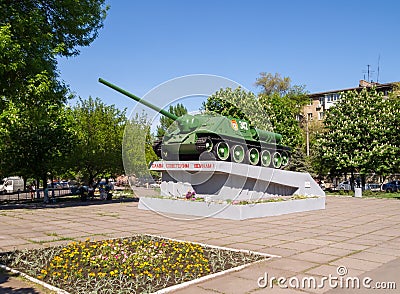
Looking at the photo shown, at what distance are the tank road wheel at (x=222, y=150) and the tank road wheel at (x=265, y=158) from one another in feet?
12.3

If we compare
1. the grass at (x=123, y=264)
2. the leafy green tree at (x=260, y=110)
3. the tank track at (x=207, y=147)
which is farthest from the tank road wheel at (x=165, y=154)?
the leafy green tree at (x=260, y=110)

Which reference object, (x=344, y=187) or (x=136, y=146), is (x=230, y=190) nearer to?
(x=136, y=146)

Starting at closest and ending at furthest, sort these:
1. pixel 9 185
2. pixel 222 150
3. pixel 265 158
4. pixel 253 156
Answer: pixel 222 150 < pixel 253 156 < pixel 265 158 < pixel 9 185

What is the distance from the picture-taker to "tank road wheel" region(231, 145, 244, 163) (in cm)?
1881

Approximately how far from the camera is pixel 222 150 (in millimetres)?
18031

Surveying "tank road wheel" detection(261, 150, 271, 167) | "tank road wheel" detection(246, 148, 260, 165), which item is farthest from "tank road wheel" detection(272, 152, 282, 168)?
"tank road wheel" detection(246, 148, 260, 165)

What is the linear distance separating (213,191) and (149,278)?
39.1 ft

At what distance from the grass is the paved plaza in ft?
1.54

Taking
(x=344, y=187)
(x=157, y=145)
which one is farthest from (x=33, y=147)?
(x=344, y=187)

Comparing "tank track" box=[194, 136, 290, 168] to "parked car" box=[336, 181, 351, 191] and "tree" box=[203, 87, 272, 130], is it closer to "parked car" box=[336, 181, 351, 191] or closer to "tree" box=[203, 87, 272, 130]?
"tree" box=[203, 87, 272, 130]

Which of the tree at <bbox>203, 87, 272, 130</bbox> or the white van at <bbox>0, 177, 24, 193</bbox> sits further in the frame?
the white van at <bbox>0, 177, 24, 193</bbox>

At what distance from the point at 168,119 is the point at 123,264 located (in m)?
14.1

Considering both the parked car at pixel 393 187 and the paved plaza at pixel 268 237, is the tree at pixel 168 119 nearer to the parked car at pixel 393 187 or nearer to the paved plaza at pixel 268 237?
the paved plaza at pixel 268 237

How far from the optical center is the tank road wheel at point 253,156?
2030cm
